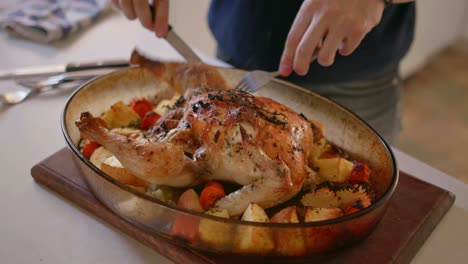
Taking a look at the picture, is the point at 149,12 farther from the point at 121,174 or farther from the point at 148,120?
the point at 121,174

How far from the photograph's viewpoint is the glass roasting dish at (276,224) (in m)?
0.89

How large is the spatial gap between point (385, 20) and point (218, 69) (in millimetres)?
571

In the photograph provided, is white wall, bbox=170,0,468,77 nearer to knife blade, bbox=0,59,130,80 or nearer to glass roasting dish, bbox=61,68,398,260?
knife blade, bbox=0,59,130,80

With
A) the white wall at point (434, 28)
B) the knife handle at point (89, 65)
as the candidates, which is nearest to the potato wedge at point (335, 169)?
the knife handle at point (89, 65)

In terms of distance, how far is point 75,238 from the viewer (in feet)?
3.38

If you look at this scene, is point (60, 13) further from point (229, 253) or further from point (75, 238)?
point (229, 253)

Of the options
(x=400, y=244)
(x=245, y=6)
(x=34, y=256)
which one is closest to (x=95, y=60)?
(x=245, y=6)

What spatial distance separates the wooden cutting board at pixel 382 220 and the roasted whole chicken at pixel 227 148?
11 cm

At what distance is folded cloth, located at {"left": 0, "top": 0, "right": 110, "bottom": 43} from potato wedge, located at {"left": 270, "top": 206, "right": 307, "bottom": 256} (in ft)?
3.99

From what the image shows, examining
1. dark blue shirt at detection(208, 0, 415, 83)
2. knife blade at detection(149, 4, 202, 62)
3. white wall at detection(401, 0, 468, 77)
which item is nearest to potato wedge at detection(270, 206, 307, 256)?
knife blade at detection(149, 4, 202, 62)

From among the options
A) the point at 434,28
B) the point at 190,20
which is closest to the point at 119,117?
the point at 190,20

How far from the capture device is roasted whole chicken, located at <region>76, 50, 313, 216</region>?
96 cm

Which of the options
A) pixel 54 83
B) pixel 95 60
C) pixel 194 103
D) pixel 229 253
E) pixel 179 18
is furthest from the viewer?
pixel 179 18

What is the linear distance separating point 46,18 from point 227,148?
1156 mm
